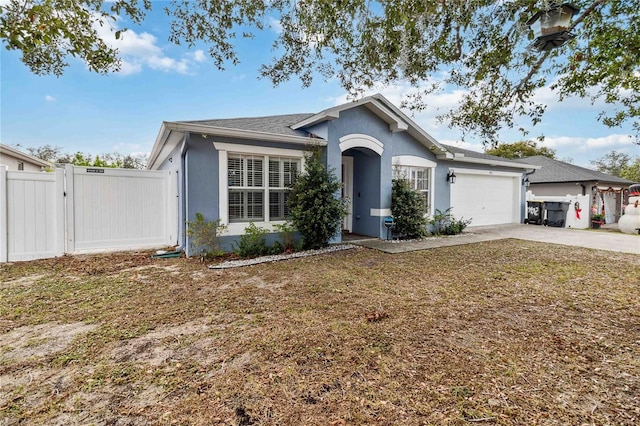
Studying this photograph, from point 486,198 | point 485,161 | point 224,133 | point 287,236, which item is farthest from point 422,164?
point 224,133

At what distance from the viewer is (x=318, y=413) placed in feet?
6.91

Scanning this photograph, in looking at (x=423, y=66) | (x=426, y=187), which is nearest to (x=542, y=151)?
(x=426, y=187)

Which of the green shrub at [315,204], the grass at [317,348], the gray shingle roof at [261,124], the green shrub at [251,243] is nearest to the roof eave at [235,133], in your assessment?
the gray shingle roof at [261,124]

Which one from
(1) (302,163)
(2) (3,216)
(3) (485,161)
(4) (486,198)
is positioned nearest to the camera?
(2) (3,216)

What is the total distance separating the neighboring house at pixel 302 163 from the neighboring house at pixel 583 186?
8498 millimetres

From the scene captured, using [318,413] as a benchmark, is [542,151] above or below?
above

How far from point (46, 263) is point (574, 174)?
24335mm

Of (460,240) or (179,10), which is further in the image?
(460,240)

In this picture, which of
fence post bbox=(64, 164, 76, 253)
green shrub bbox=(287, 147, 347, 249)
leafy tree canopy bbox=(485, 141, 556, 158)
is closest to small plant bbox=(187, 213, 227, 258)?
green shrub bbox=(287, 147, 347, 249)

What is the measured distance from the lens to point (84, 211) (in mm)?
6906

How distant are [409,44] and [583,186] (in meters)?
18.4

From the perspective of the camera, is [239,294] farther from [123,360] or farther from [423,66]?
[423,66]

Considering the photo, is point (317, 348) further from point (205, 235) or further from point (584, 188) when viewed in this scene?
point (584, 188)

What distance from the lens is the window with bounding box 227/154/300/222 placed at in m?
7.52
